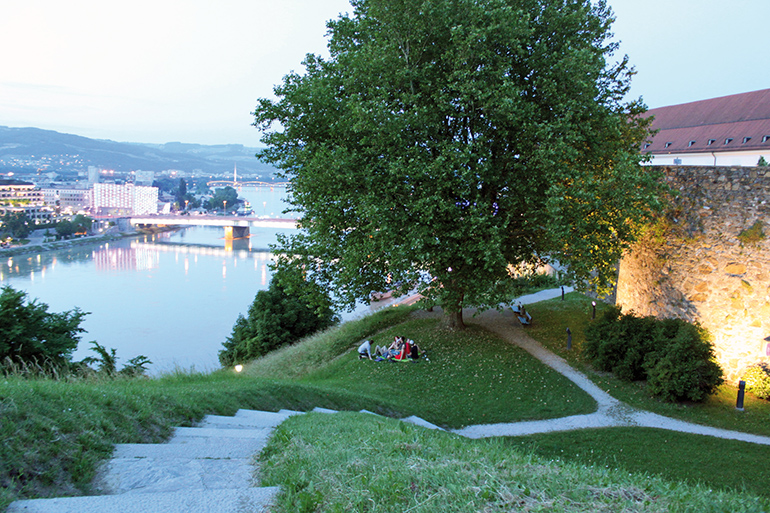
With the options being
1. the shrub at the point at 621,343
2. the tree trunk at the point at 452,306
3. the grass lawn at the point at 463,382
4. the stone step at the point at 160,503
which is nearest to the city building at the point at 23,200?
the tree trunk at the point at 452,306

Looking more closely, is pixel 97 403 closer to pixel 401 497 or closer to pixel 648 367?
pixel 401 497

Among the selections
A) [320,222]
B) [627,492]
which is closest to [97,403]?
[627,492]

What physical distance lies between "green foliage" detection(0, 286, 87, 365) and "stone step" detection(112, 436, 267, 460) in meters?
7.33

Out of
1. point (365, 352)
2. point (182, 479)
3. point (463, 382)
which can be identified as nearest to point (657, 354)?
point (463, 382)

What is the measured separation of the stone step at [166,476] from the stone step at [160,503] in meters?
0.27

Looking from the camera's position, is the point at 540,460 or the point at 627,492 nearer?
the point at 627,492

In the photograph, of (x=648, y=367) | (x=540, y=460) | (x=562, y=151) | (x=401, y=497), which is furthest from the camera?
(x=648, y=367)

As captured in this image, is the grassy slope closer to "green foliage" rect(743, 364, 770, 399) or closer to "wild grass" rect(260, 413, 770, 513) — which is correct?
"wild grass" rect(260, 413, 770, 513)

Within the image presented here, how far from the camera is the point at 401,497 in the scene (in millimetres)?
2855

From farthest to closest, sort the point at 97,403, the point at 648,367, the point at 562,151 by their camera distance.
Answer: the point at 648,367 < the point at 562,151 < the point at 97,403

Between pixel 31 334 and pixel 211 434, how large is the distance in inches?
322

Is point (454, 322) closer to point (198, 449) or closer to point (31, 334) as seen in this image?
point (31, 334)

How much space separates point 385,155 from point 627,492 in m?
9.13

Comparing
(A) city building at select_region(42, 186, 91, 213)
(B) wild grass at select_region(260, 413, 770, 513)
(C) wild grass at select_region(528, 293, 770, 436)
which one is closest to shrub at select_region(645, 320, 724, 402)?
(C) wild grass at select_region(528, 293, 770, 436)
